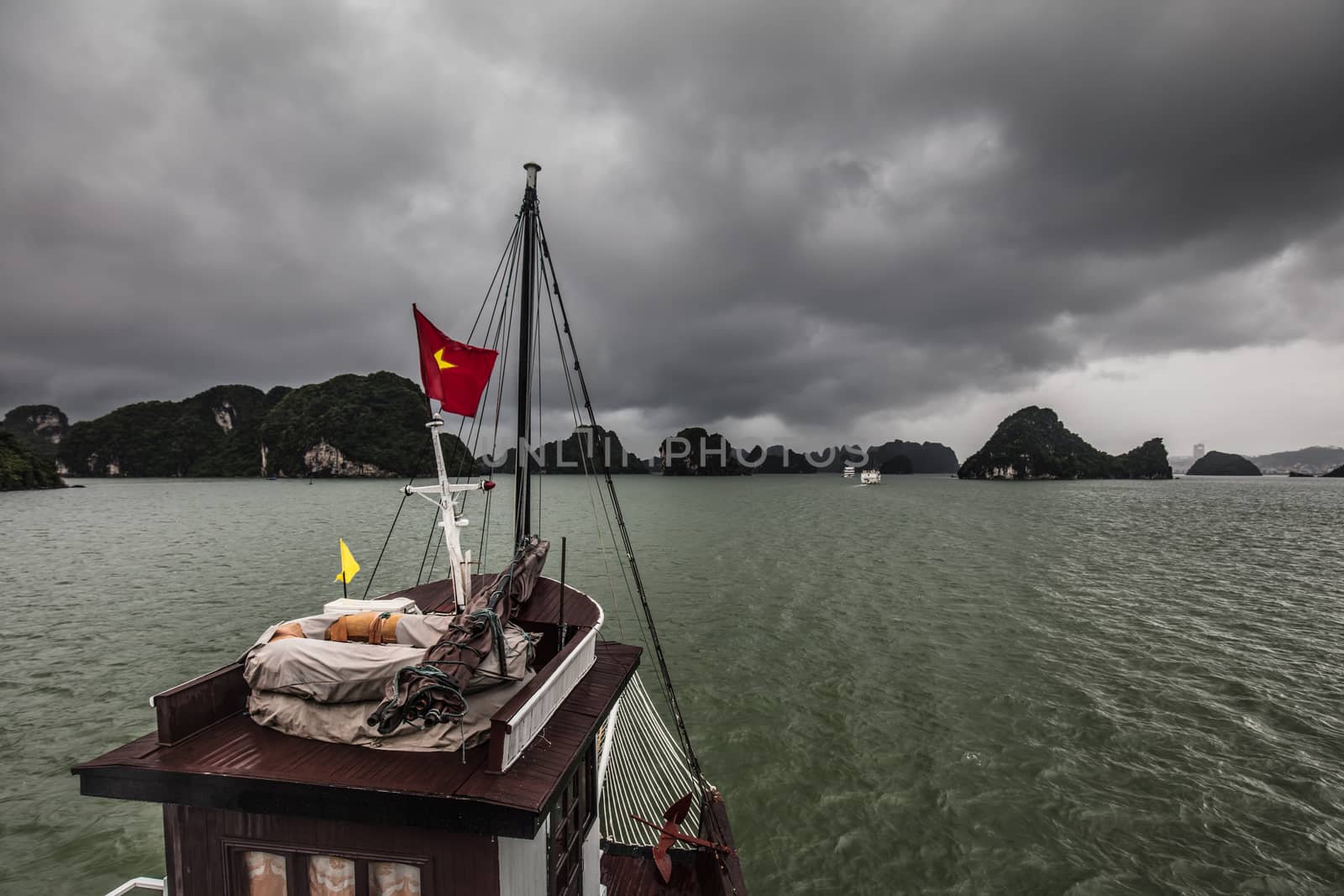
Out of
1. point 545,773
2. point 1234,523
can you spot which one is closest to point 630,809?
point 545,773

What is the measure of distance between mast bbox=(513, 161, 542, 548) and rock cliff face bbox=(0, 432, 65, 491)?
183347mm

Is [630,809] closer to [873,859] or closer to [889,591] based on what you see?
[873,859]

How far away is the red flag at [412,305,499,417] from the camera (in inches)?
342

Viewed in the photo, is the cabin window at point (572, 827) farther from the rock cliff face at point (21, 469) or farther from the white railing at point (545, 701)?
the rock cliff face at point (21, 469)

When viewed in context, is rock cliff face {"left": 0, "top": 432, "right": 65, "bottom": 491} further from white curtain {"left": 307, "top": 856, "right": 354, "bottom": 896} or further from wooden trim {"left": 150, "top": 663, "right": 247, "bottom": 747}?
white curtain {"left": 307, "top": 856, "right": 354, "bottom": 896}

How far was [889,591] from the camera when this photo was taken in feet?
97.1

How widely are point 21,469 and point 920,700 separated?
19627cm

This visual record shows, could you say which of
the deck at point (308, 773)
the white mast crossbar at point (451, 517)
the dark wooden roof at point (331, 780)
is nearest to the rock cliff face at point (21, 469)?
the white mast crossbar at point (451, 517)

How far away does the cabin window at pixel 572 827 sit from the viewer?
245 inches

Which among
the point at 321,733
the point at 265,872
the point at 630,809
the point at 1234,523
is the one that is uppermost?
the point at 321,733

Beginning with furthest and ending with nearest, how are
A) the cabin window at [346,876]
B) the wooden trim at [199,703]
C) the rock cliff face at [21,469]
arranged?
1. the rock cliff face at [21,469]
2. the wooden trim at [199,703]
3. the cabin window at [346,876]

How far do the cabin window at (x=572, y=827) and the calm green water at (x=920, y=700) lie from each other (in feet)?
14.7

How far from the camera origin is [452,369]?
900 cm

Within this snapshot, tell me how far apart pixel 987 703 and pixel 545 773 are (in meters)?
15.9
